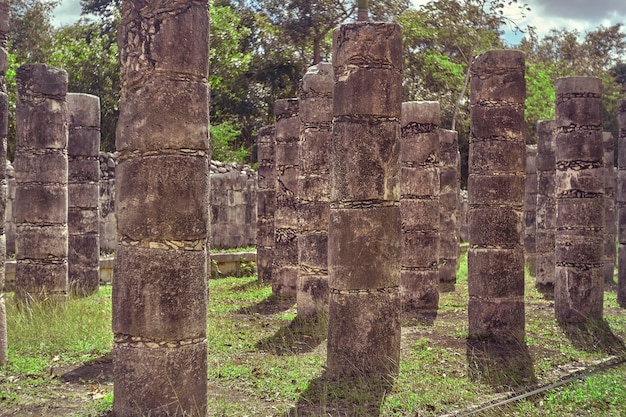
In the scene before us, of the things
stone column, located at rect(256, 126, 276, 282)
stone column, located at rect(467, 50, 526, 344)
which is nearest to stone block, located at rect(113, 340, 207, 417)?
stone column, located at rect(467, 50, 526, 344)

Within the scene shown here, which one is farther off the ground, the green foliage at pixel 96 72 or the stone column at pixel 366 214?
the green foliage at pixel 96 72

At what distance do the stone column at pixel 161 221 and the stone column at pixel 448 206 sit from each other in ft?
37.3

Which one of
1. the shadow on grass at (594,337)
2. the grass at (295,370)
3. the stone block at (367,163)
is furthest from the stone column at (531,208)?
the stone block at (367,163)

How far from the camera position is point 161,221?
6.52 m

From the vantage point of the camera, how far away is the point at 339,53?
902 cm

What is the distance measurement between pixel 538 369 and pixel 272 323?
14.5 feet

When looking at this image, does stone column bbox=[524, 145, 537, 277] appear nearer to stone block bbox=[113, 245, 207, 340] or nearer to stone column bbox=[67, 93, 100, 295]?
stone column bbox=[67, 93, 100, 295]

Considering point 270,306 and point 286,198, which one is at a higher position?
point 286,198

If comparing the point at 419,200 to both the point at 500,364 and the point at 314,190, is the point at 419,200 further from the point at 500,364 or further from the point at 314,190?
the point at 500,364

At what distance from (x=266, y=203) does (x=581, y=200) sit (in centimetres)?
733

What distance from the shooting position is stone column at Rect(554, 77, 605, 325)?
12422 mm

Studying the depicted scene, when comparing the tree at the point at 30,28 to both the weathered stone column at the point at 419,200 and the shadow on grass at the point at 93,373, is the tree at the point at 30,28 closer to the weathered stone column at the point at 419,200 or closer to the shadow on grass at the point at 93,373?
the weathered stone column at the point at 419,200

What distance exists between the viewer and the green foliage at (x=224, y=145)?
87.5 feet

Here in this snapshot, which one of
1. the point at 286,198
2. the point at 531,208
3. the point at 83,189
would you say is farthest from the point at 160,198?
the point at 531,208
